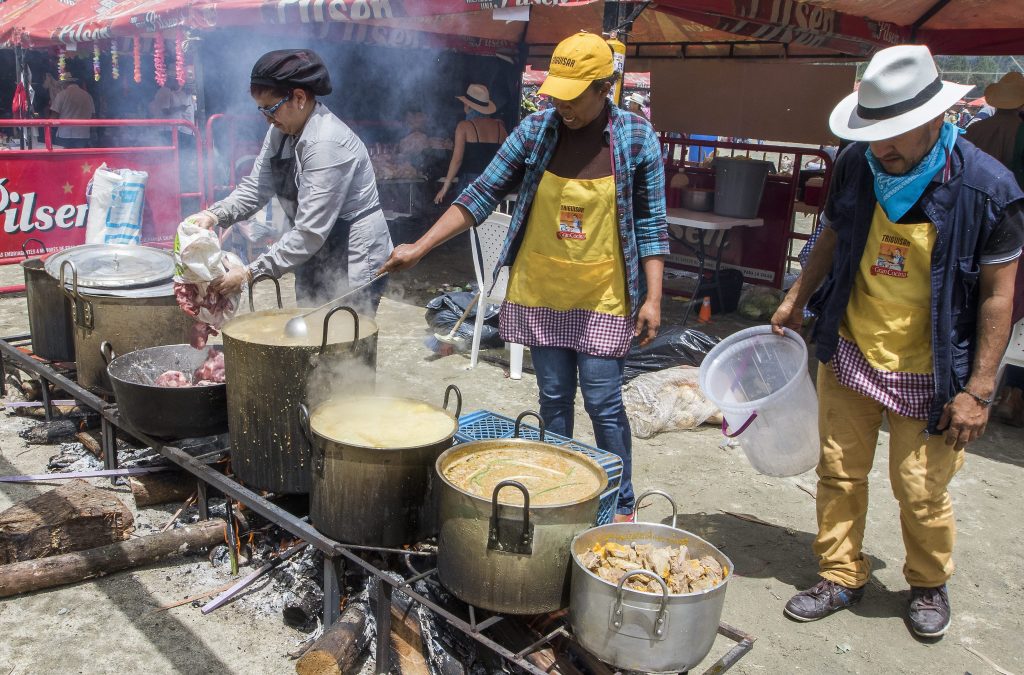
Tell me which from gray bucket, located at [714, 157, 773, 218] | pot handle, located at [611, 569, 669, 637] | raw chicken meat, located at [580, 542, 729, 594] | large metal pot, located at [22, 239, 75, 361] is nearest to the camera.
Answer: pot handle, located at [611, 569, 669, 637]

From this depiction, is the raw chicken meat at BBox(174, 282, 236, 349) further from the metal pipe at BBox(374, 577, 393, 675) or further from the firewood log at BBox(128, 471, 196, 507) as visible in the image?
the metal pipe at BBox(374, 577, 393, 675)

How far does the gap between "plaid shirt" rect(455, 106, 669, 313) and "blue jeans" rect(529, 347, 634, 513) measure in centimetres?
31

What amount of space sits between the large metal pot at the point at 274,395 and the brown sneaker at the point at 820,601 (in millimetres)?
1996

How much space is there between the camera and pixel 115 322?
3.96m

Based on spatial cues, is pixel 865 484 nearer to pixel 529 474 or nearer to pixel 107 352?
pixel 529 474

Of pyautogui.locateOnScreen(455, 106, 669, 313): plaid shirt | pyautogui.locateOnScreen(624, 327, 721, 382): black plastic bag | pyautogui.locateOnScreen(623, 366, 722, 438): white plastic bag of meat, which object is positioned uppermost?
pyautogui.locateOnScreen(455, 106, 669, 313): plaid shirt

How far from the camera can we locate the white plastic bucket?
10.6 ft

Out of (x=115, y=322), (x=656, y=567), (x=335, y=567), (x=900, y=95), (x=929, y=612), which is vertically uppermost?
(x=900, y=95)

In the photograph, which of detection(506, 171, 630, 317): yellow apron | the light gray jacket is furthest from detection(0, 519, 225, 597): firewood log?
detection(506, 171, 630, 317): yellow apron

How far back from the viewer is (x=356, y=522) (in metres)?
2.73

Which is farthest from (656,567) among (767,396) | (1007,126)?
(1007,126)

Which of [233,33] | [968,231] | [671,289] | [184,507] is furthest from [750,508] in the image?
[233,33]

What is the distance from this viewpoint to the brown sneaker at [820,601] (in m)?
3.24

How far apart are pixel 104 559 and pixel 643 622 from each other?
2.35 metres
